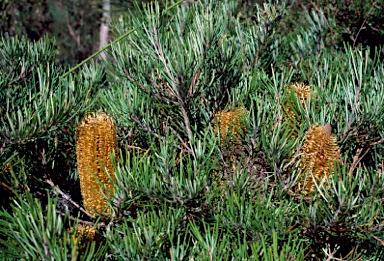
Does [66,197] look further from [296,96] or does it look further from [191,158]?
[296,96]

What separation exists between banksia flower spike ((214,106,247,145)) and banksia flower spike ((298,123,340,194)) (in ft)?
0.38

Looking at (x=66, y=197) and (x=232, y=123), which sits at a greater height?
(x=232, y=123)

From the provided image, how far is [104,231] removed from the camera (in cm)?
81

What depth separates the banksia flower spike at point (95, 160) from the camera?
2.65 feet

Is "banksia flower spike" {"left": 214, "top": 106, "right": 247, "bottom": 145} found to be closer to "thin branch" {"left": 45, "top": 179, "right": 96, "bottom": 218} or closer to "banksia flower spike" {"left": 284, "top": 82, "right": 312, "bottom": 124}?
"banksia flower spike" {"left": 284, "top": 82, "right": 312, "bottom": 124}

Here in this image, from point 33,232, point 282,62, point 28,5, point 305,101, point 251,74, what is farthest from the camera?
point 28,5

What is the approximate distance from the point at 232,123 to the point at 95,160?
0.23 meters

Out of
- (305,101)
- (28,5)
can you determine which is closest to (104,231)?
(305,101)

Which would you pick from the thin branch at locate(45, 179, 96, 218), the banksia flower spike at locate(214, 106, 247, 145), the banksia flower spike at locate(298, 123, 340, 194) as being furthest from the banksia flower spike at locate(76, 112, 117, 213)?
the banksia flower spike at locate(298, 123, 340, 194)

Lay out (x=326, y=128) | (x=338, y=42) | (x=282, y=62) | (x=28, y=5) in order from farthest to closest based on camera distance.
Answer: (x=28, y=5)
(x=338, y=42)
(x=282, y=62)
(x=326, y=128)

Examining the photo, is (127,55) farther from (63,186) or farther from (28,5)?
(28,5)

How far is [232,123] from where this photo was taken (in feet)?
2.80

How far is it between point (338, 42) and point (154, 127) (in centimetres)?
96

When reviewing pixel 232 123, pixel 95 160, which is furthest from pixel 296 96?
pixel 95 160
